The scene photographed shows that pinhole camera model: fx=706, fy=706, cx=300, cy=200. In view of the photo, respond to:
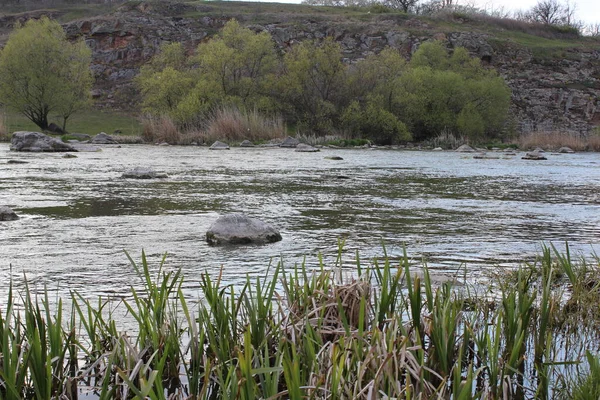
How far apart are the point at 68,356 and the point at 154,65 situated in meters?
60.5

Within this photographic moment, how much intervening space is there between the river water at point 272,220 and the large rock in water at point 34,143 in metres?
11.3

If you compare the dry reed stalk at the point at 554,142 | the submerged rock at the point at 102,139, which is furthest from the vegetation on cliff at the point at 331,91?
the submerged rock at the point at 102,139

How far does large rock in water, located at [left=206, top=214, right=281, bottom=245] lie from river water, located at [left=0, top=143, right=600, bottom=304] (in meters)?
0.18

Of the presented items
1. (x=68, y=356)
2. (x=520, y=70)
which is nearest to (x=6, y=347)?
(x=68, y=356)

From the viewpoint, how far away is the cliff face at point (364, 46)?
66.8 m

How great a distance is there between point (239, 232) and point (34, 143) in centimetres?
2368

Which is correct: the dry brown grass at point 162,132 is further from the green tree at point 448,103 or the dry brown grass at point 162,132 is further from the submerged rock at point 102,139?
the green tree at point 448,103

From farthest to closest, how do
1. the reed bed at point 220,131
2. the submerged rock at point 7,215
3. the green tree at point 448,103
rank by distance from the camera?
1. the green tree at point 448,103
2. the reed bed at point 220,131
3. the submerged rock at point 7,215

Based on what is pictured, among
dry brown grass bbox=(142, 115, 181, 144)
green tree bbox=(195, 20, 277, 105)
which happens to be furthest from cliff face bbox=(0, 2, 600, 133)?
dry brown grass bbox=(142, 115, 181, 144)

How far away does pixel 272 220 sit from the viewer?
9.12m

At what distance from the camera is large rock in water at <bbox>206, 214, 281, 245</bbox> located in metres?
6.95

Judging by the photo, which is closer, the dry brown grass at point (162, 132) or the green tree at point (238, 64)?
the dry brown grass at point (162, 132)

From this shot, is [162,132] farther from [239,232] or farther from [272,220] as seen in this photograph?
[239,232]

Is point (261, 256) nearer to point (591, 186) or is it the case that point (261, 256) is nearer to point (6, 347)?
point (6, 347)
